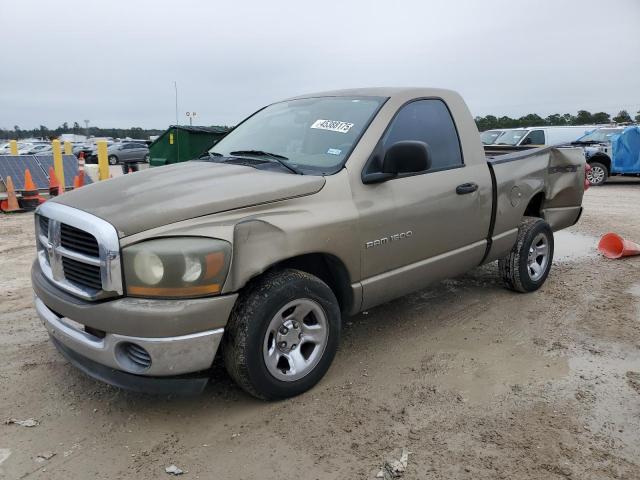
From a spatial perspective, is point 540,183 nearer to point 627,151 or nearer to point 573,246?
point 573,246

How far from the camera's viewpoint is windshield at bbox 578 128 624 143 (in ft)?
51.6

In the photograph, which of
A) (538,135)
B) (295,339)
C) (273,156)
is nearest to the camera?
(295,339)

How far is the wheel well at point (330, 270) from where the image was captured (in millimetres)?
3330

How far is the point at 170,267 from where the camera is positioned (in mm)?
2680

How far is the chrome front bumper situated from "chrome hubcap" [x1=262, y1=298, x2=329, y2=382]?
351 millimetres

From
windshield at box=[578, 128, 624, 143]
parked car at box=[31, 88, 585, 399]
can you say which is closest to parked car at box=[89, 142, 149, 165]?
windshield at box=[578, 128, 624, 143]

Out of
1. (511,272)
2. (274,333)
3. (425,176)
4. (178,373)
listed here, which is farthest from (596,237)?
(178,373)

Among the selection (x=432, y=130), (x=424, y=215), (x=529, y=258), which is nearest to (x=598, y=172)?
(x=529, y=258)

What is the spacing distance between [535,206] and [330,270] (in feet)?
9.84

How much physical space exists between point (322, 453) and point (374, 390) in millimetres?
725

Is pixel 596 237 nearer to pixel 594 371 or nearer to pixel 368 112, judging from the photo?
pixel 594 371

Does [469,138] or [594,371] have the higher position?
[469,138]

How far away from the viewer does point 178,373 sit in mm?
2801

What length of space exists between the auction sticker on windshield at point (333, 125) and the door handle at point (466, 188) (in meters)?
1.03
